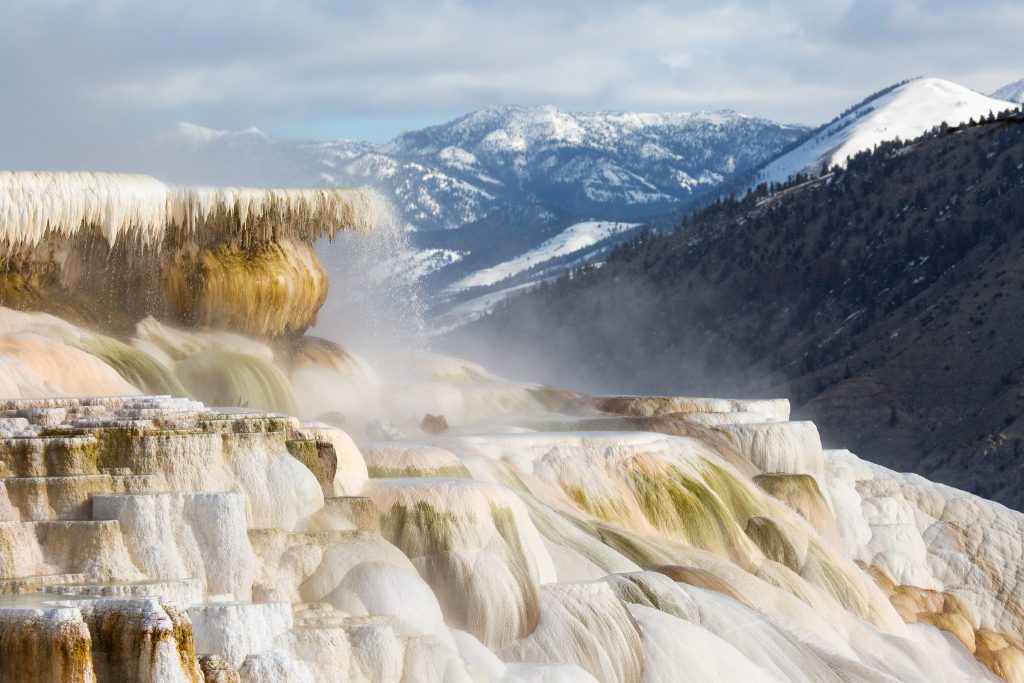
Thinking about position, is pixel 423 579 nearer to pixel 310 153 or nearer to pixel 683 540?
pixel 683 540

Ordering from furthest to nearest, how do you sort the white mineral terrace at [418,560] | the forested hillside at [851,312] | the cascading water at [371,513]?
the forested hillside at [851,312] → the cascading water at [371,513] → the white mineral terrace at [418,560]

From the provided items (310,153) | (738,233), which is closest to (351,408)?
(738,233)

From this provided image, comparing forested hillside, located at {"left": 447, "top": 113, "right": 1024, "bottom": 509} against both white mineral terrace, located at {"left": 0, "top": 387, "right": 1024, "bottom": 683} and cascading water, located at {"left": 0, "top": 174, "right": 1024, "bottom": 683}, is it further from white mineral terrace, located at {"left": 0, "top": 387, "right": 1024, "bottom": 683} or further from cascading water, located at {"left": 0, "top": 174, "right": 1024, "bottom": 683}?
white mineral terrace, located at {"left": 0, "top": 387, "right": 1024, "bottom": 683}

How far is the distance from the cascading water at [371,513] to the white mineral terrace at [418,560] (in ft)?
0.10

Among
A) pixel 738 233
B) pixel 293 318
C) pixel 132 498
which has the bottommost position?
pixel 132 498

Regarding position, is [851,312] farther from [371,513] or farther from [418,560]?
[371,513]

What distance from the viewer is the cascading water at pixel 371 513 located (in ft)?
42.6

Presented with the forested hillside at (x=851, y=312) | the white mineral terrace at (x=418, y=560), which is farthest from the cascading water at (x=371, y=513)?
the forested hillside at (x=851, y=312)

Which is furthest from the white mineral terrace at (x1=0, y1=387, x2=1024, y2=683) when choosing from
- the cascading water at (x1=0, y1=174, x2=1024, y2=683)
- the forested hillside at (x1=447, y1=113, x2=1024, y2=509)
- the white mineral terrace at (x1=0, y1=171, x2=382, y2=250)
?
the forested hillside at (x1=447, y1=113, x2=1024, y2=509)

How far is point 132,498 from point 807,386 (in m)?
77.6

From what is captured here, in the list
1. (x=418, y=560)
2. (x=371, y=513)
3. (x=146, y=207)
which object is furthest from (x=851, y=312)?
(x=371, y=513)

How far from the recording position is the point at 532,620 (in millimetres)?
16234

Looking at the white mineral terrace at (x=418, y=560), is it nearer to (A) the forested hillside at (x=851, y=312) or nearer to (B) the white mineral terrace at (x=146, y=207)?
(B) the white mineral terrace at (x=146, y=207)

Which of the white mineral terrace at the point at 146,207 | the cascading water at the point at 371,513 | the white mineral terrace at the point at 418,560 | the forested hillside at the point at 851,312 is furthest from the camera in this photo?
the forested hillside at the point at 851,312
